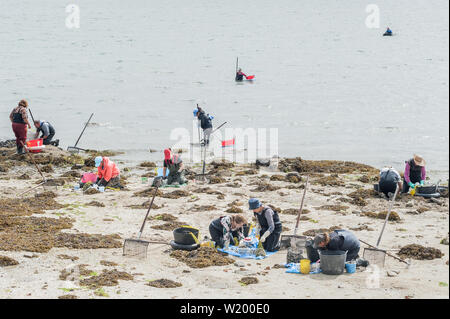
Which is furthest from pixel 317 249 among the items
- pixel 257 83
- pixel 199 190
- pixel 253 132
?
pixel 257 83

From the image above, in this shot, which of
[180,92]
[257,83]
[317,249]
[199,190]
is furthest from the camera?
[257,83]

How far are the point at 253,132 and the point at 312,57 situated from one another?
3724 cm

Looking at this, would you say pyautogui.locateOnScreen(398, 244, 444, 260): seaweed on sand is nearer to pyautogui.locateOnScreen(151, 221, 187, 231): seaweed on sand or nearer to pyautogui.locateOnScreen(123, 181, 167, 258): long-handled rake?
pyautogui.locateOnScreen(123, 181, 167, 258): long-handled rake

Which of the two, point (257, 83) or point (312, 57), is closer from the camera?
point (257, 83)

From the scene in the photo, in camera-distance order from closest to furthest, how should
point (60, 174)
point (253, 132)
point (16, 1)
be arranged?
point (60, 174), point (253, 132), point (16, 1)

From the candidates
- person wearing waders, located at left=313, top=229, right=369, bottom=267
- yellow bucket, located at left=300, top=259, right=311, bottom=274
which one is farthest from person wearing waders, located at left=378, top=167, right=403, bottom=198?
yellow bucket, located at left=300, top=259, right=311, bottom=274

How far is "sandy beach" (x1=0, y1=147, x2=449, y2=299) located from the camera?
10.2 metres

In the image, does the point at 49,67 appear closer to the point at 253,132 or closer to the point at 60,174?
the point at 253,132

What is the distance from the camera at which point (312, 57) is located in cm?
6919

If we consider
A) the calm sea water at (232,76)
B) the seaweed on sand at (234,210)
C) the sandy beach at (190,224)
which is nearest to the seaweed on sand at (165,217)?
the sandy beach at (190,224)

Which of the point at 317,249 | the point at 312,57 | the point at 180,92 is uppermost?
the point at 312,57

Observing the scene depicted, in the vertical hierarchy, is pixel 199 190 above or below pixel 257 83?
below

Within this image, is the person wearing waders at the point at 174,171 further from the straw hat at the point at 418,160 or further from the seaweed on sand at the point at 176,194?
the straw hat at the point at 418,160

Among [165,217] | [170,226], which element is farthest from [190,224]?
[165,217]
